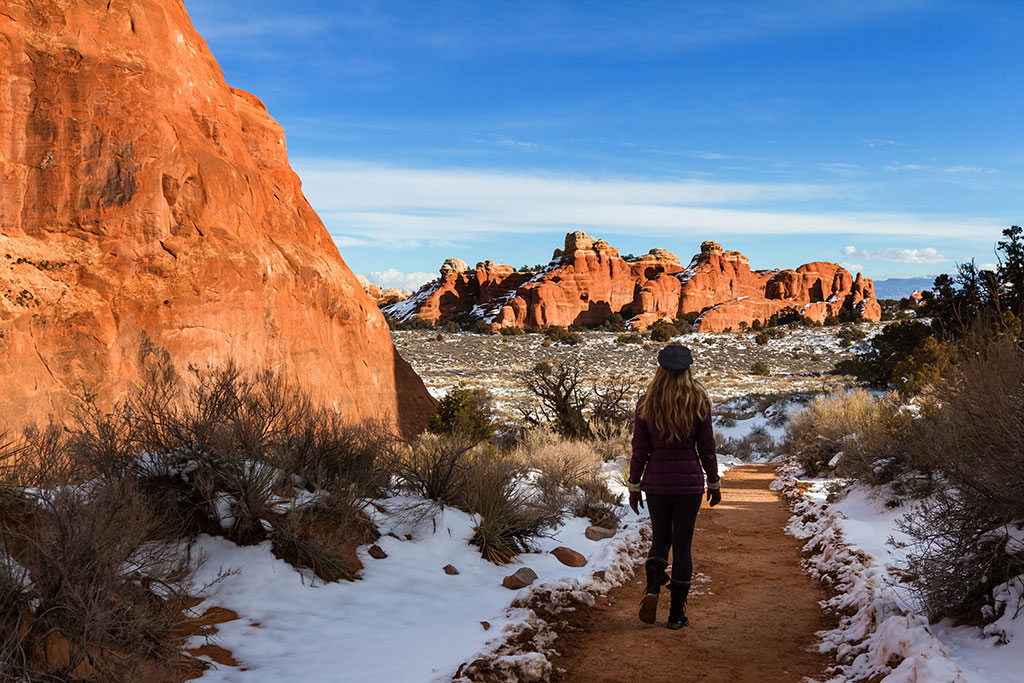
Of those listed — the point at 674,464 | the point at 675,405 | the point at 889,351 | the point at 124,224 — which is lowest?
the point at 674,464

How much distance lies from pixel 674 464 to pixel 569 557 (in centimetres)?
226

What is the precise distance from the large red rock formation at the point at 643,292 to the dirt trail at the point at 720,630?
63.5 meters

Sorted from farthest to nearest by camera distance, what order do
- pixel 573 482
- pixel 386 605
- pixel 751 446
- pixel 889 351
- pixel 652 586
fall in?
pixel 889 351, pixel 751 446, pixel 573 482, pixel 652 586, pixel 386 605

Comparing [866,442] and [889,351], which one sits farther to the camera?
[889,351]

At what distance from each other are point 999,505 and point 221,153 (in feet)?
35.7

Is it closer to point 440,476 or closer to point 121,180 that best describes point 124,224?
point 121,180

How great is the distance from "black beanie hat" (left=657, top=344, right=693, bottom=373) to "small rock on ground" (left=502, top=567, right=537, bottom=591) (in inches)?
87.7

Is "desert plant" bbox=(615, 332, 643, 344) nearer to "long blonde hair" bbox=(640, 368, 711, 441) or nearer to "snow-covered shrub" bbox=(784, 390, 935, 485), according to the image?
"snow-covered shrub" bbox=(784, 390, 935, 485)

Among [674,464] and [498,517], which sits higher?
[674,464]

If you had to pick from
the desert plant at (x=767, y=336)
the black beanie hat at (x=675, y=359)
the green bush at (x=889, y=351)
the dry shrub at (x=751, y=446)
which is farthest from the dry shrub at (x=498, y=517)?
the desert plant at (x=767, y=336)

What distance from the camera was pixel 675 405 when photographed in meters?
4.97

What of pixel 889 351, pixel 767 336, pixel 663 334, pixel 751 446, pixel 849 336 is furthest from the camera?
pixel 663 334

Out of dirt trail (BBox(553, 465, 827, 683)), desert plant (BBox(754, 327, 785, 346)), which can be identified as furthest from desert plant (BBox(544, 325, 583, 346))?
dirt trail (BBox(553, 465, 827, 683))

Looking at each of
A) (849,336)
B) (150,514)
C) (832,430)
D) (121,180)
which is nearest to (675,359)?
(150,514)
